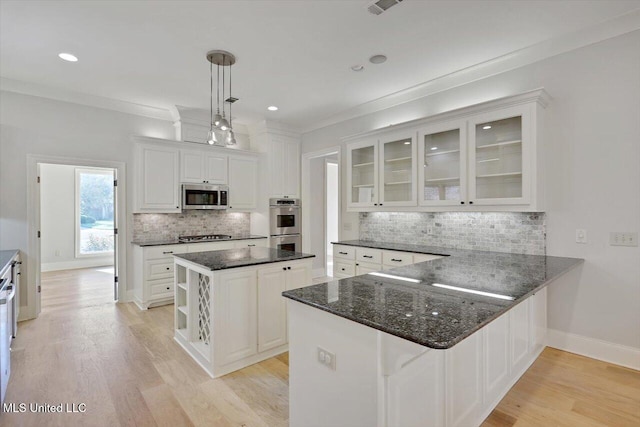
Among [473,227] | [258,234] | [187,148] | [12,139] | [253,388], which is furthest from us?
[258,234]

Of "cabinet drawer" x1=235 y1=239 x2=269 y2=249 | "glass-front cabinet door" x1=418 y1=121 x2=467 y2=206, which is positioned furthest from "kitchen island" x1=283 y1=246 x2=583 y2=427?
"cabinet drawer" x1=235 y1=239 x2=269 y2=249

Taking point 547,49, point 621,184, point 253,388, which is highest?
point 547,49

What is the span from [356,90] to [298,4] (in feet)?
5.97

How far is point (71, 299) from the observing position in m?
4.71

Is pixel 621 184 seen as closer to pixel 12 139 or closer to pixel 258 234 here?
pixel 258 234

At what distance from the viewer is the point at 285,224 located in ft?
18.7

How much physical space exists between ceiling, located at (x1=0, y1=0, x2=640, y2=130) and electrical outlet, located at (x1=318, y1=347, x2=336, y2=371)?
2.45 m

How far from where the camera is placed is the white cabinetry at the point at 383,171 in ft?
12.5

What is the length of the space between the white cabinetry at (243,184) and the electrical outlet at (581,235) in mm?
4578

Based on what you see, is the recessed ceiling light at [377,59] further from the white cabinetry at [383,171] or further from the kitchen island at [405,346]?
the kitchen island at [405,346]

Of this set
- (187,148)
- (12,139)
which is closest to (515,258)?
(187,148)

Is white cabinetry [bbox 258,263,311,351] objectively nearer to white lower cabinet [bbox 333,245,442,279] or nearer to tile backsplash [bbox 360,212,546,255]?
white lower cabinet [bbox 333,245,442,279]

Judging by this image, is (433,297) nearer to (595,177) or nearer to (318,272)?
(595,177)

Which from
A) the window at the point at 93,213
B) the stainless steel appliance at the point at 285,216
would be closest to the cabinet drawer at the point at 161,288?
the stainless steel appliance at the point at 285,216
